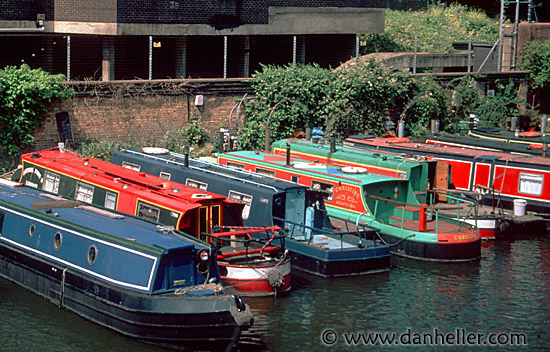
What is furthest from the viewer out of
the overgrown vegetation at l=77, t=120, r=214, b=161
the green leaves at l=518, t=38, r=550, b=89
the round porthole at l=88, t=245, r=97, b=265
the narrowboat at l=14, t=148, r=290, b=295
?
the green leaves at l=518, t=38, r=550, b=89

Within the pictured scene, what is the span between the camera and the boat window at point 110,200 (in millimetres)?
20375

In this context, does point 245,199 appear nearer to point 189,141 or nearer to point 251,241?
point 251,241

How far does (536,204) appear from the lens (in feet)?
86.1

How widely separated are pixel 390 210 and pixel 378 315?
242 inches

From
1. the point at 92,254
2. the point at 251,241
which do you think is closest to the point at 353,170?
the point at 251,241

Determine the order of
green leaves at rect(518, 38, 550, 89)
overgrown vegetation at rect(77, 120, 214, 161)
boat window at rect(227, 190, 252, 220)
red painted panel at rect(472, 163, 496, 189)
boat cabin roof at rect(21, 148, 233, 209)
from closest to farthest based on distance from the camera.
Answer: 1. boat cabin roof at rect(21, 148, 233, 209)
2. boat window at rect(227, 190, 252, 220)
3. red painted panel at rect(472, 163, 496, 189)
4. overgrown vegetation at rect(77, 120, 214, 161)
5. green leaves at rect(518, 38, 550, 89)

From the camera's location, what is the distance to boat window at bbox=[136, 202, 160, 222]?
19047mm

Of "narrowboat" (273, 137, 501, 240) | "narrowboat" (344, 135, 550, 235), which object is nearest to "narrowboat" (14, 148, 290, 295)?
"narrowboat" (273, 137, 501, 240)

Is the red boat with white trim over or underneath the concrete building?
underneath

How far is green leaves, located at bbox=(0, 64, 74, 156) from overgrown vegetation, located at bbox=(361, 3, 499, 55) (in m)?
22.3

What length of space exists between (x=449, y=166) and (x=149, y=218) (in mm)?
11469

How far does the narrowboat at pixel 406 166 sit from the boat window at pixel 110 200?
20.1 ft

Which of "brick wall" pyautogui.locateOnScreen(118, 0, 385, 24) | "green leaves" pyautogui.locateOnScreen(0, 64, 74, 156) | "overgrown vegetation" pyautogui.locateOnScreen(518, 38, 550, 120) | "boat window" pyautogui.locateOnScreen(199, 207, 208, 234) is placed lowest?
"boat window" pyautogui.locateOnScreen(199, 207, 208, 234)

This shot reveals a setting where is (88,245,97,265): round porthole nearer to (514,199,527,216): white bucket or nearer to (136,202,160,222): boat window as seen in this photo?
(136,202,160,222): boat window
